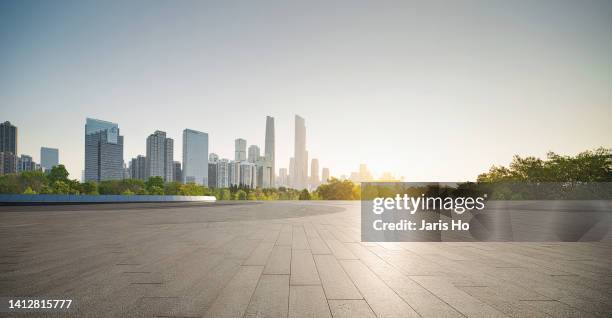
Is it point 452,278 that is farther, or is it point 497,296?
point 452,278

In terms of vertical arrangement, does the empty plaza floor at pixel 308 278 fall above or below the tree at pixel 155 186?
above

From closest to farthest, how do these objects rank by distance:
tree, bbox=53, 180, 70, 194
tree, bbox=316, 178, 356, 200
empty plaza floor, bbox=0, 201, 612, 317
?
empty plaza floor, bbox=0, 201, 612, 317 < tree, bbox=53, 180, 70, 194 < tree, bbox=316, 178, 356, 200

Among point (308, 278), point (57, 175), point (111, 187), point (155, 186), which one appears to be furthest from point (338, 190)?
point (308, 278)

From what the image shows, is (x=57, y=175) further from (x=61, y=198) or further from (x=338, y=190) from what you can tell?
(x=338, y=190)

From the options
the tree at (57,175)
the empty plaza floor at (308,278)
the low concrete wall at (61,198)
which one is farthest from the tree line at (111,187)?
the empty plaza floor at (308,278)

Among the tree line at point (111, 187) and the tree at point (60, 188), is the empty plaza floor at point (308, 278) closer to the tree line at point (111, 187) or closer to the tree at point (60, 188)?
the tree at point (60, 188)

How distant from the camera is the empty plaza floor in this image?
14.4 feet

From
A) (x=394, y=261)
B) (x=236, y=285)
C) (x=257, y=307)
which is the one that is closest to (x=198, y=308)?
(x=257, y=307)

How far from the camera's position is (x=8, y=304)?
4527 millimetres

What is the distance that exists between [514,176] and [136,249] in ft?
266

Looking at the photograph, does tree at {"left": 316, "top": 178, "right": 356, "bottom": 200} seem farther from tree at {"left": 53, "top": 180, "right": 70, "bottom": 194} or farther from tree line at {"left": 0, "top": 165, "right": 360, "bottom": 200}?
tree at {"left": 53, "top": 180, "right": 70, "bottom": 194}

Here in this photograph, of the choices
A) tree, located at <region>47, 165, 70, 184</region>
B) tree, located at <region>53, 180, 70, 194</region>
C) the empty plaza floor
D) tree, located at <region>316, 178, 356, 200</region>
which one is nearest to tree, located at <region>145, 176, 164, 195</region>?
tree, located at <region>47, 165, 70, 184</region>

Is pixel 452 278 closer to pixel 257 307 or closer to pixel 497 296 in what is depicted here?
pixel 497 296

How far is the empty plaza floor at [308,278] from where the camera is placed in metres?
4.39
